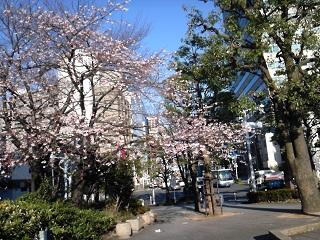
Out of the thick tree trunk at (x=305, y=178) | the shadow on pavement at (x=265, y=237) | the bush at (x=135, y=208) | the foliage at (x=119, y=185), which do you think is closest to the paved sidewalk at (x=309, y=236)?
the shadow on pavement at (x=265, y=237)

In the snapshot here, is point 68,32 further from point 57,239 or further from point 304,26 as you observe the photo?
point 304,26

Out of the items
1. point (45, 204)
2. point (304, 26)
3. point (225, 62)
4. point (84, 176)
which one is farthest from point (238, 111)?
point (45, 204)

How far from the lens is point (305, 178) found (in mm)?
16672

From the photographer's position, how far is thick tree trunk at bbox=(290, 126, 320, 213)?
16641 mm

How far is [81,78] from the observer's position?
53.2ft

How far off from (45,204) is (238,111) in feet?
25.8

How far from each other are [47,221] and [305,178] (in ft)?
30.7

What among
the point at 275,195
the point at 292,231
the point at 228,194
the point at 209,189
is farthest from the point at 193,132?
the point at 228,194

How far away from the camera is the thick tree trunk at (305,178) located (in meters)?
16.6

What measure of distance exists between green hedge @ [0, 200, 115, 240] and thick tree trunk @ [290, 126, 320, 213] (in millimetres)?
7045

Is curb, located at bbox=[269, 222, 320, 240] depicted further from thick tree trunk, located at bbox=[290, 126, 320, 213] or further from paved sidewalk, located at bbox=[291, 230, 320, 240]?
thick tree trunk, located at bbox=[290, 126, 320, 213]

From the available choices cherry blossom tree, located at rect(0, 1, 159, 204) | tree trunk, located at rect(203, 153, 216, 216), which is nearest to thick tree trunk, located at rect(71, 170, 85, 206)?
cherry blossom tree, located at rect(0, 1, 159, 204)

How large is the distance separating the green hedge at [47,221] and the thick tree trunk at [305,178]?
7.04 meters

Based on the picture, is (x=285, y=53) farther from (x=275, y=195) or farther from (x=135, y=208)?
(x=275, y=195)
